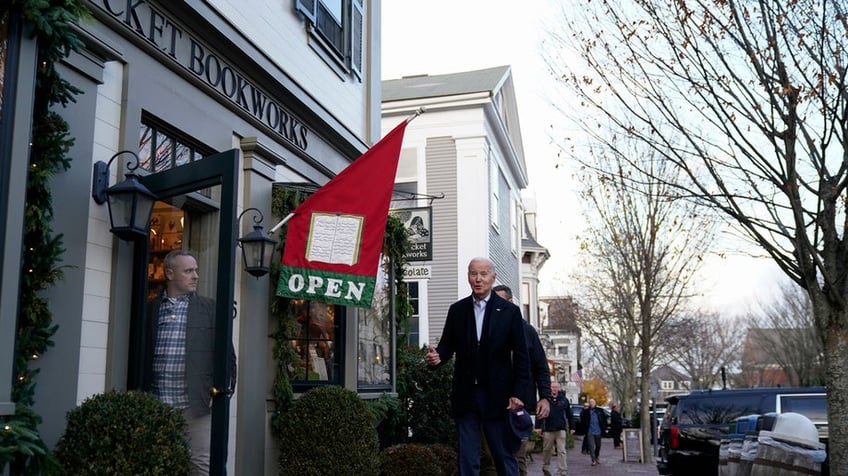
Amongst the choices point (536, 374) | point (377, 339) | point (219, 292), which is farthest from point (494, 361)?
point (377, 339)

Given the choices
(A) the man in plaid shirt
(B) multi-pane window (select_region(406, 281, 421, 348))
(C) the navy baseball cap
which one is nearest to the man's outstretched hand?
(C) the navy baseball cap

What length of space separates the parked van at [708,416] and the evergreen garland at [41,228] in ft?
35.5

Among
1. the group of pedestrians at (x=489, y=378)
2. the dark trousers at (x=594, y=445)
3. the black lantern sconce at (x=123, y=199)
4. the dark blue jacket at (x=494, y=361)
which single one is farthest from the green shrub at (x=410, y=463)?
the dark trousers at (x=594, y=445)

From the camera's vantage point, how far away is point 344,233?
25.1 feet

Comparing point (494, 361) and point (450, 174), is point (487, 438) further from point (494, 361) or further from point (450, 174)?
point (450, 174)

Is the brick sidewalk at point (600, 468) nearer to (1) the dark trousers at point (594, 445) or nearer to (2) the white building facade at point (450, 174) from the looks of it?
(1) the dark trousers at point (594, 445)

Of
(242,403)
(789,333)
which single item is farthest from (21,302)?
(789,333)

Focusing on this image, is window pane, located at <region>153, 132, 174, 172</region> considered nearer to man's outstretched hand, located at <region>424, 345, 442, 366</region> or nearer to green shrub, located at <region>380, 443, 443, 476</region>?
man's outstretched hand, located at <region>424, 345, 442, 366</region>

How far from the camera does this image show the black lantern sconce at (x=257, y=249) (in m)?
7.63

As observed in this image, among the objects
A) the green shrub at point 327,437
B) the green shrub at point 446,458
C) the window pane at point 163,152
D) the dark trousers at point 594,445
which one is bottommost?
the dark trousers at point 594,445

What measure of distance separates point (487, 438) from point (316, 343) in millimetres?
3336

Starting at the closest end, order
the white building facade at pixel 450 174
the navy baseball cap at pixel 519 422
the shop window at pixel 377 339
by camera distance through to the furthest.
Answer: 1. the navy baseball cap at pixel 519 422
2. the shop window at pixel 377 339
3. the white building facade at pixel 450 174

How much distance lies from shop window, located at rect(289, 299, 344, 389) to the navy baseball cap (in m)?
3.11

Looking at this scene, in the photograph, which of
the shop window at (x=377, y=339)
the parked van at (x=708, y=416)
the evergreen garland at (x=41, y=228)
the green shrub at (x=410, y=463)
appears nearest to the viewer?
the evergreen garland at (x=41, y=228)
